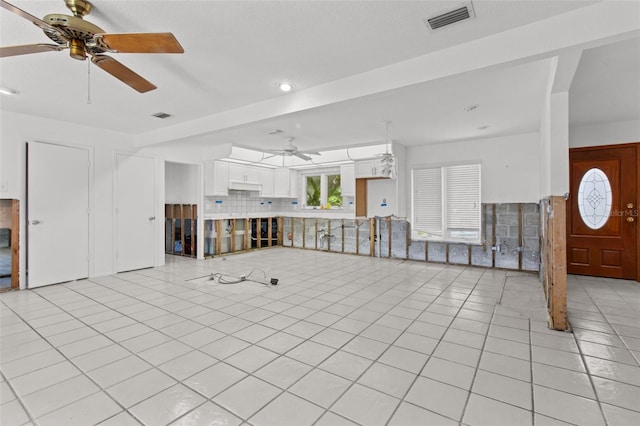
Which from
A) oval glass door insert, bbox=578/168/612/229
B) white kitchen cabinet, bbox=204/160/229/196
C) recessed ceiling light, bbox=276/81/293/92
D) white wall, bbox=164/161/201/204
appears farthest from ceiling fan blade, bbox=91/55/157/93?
oval glass door insert, bbox=578/168/612/229

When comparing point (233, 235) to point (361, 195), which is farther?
point (233, 235)

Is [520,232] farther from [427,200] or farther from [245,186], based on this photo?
[245,186]

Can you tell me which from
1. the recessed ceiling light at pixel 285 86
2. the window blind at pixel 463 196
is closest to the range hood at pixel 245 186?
the recessed ceiling light at pixel 285 86

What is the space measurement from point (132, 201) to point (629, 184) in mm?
8783

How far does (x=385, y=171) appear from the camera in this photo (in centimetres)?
547

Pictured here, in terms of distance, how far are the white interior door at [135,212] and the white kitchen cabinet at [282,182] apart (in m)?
3.45

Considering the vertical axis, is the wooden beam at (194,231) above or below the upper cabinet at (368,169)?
below

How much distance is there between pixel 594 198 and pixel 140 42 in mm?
6893

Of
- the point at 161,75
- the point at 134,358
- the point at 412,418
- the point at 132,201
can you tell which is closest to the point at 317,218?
the point at 132,201

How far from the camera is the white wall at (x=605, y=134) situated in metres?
4.98

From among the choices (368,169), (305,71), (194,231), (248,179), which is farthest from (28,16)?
(248,179)

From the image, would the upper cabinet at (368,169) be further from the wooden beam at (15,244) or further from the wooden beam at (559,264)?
the wooden beam at (15,244)

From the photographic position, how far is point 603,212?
516 cm

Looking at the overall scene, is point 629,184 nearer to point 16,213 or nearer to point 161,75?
point 161,75
